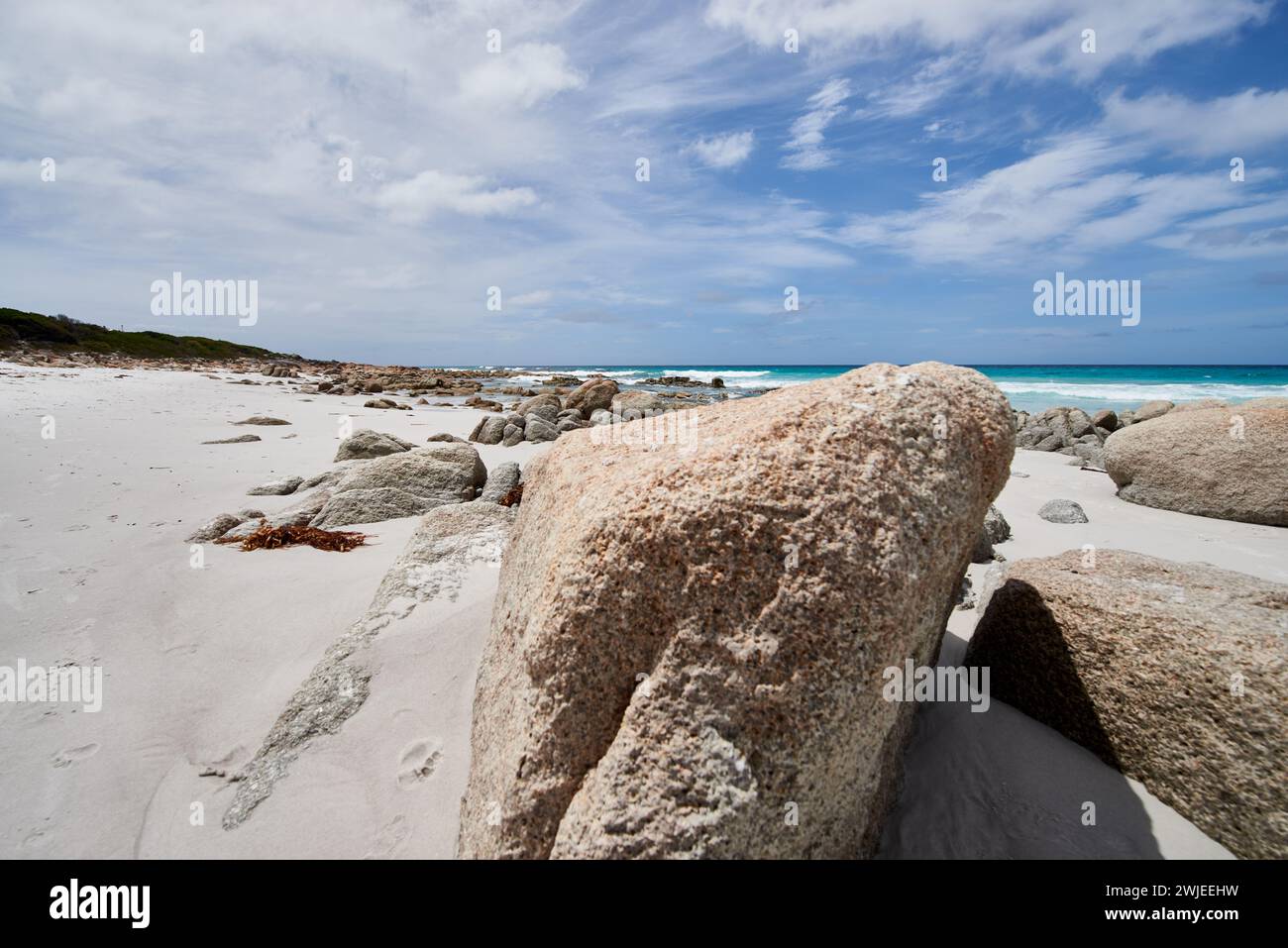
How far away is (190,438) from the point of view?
42.3 feet

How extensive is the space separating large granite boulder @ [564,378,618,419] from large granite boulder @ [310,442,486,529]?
14513 millimetres

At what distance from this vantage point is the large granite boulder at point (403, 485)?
23.7 ft

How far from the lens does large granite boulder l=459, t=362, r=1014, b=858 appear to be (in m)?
2.02

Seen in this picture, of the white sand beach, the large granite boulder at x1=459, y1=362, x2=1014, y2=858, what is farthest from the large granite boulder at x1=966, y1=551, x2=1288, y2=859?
the large granite boulder at x1=459, y1=362, x2=1014, y2=858

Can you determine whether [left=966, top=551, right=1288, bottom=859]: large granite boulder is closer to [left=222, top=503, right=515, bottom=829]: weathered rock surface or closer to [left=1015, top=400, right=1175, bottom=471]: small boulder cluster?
[left=222, top=503, right=515, bottom=829]: weathered rock surface

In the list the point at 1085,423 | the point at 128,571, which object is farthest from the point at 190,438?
the point at 1085,423

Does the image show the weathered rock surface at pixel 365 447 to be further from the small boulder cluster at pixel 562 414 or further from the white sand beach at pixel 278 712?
the small boulder cluster at pixel 562 414

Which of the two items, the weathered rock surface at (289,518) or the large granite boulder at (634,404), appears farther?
the large granite boulder at (634,404)

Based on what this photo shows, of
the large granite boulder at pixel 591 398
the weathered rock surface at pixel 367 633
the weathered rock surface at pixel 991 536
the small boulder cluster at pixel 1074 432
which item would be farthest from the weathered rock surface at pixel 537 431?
the small boulder cluster at pixel 1074 432

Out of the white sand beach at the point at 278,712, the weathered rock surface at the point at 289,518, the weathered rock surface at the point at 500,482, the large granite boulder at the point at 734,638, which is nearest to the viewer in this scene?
the large granite boulder at the point at 734,638

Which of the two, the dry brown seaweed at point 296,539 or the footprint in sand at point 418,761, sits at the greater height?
the dry brown seaweed at point 296,539

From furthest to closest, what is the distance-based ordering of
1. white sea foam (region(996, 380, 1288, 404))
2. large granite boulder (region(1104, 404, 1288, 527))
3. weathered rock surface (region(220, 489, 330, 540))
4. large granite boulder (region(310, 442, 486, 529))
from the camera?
white sea foam (region(996, 380, 1288, 404)), large granite boulder (region(1104, 404, 1288, 527)), large granite boulder (region(310, 442, 486, 529)), weathered rock surface (region(220, 489, 330, 540))

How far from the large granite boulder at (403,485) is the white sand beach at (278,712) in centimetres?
38
